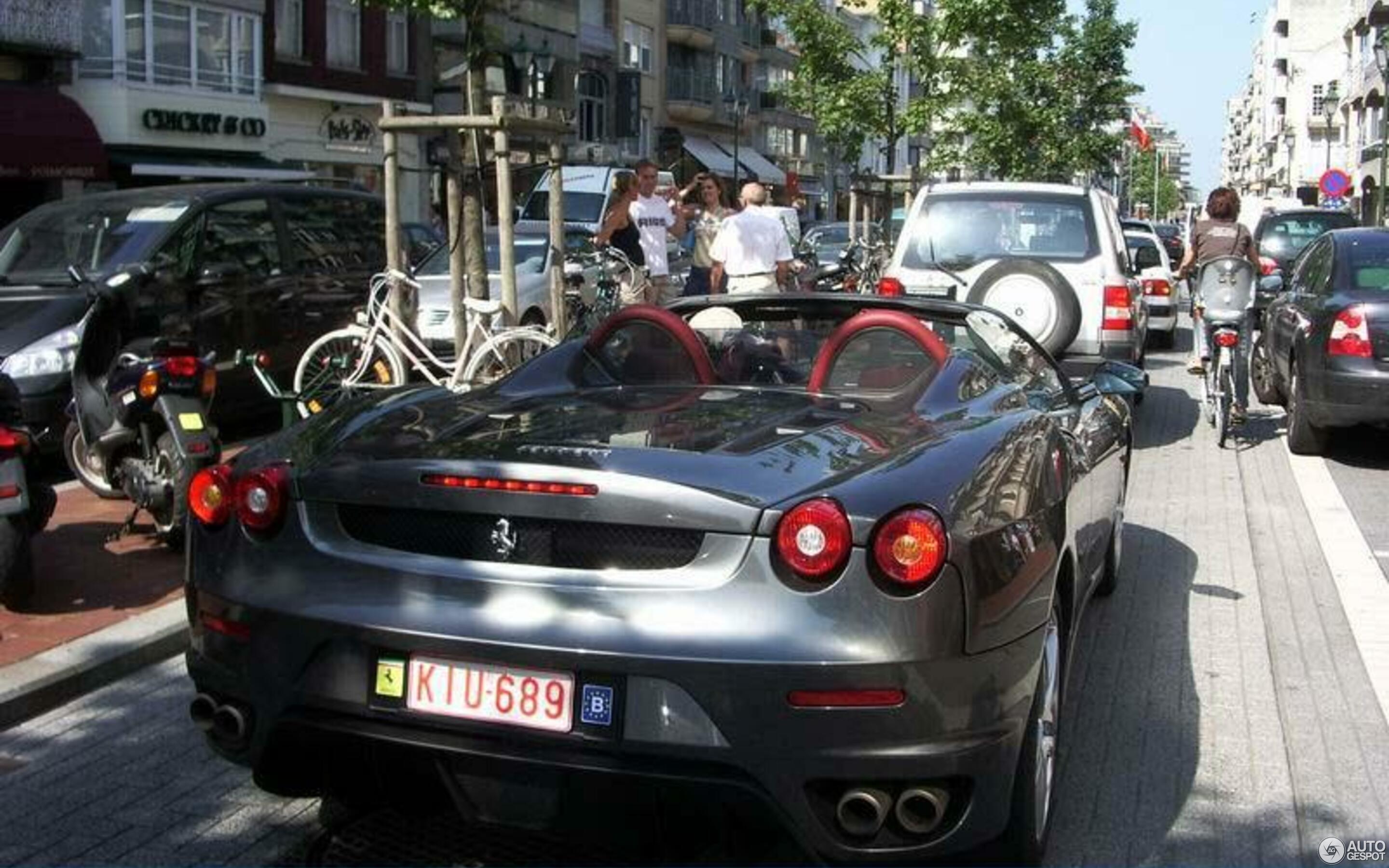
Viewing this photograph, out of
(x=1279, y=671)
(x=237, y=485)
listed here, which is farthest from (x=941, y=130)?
(x=237, y=485)

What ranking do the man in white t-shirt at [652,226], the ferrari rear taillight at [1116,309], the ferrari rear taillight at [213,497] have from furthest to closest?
the man in white t-shirt at [652,226] → the ferrari rear taillight at [1116,309] → the ferrari rear taillight at [213,497]

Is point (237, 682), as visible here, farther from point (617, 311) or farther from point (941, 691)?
point (617, 311)

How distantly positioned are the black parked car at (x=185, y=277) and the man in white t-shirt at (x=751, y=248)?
3421 millimetres

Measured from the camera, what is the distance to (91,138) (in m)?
26.5

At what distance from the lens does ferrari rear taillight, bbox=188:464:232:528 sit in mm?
3611

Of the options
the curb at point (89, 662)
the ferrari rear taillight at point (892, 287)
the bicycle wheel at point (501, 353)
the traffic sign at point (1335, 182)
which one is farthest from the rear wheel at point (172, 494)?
the traffic sign at point (1335, 182)

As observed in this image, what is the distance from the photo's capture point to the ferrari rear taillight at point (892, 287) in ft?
35.5

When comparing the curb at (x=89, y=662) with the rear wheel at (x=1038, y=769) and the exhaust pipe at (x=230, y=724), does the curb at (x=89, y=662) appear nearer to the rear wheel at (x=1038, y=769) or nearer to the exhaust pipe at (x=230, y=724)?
the exhaust pipe at (x=230, y=724)

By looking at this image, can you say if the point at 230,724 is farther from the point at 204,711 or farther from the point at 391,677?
the point at 391,677

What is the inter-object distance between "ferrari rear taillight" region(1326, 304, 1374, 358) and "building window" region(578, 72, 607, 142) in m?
40.9

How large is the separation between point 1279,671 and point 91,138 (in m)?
25.3

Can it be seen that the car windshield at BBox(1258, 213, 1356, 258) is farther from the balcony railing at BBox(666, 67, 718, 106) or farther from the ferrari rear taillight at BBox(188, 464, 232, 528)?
the balcony railing at BBox(666, 67, 718, 106)

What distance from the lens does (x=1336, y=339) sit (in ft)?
32.4

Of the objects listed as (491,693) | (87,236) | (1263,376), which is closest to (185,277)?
(87,236)
